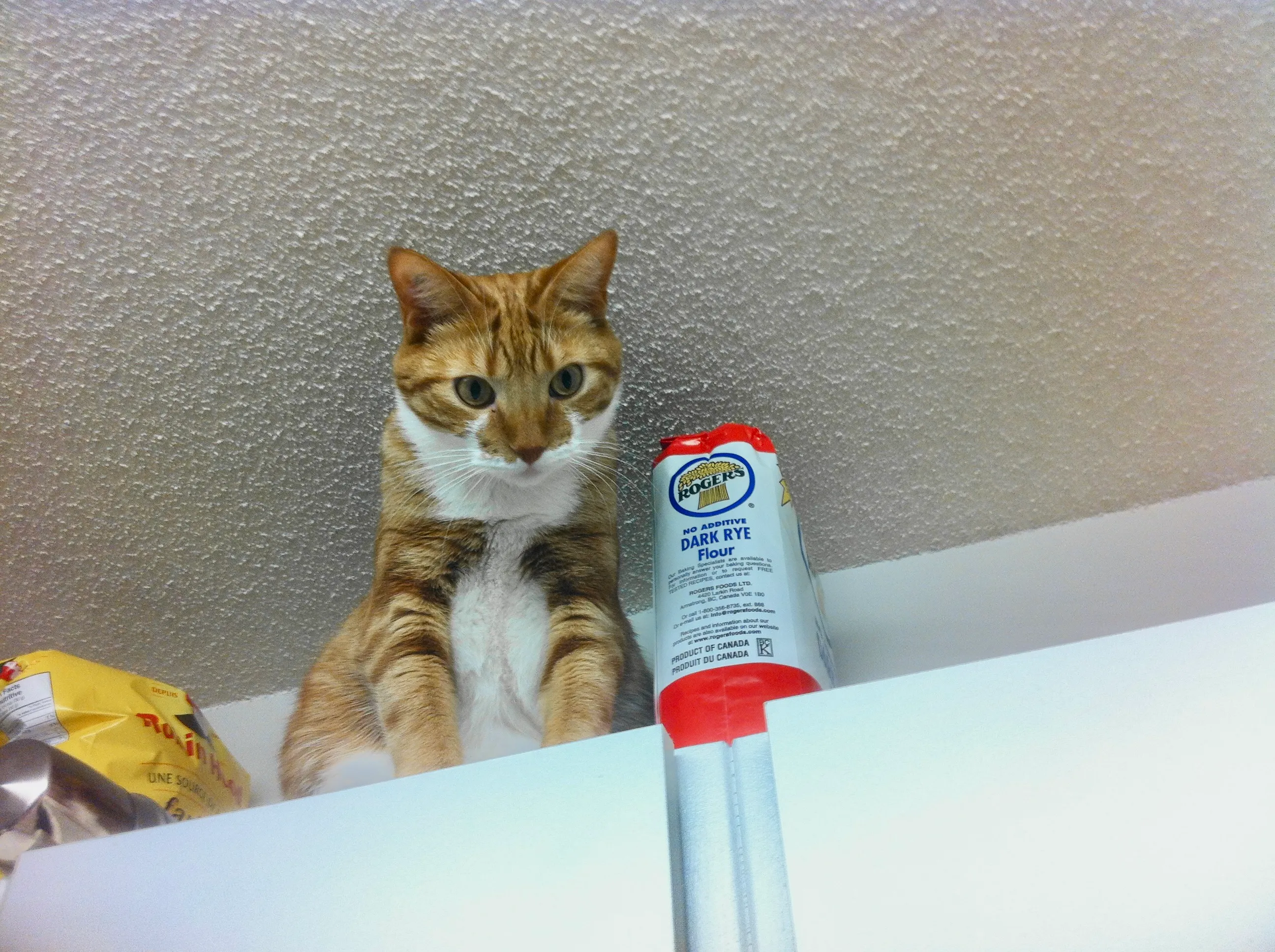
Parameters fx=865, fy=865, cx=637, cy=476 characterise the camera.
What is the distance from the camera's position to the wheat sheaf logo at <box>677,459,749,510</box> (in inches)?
34.8

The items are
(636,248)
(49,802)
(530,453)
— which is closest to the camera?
(49,802)

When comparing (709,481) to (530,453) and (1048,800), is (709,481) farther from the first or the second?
(1048,800)

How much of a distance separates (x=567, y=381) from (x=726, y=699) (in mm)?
375

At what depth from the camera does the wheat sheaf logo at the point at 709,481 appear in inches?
34.8

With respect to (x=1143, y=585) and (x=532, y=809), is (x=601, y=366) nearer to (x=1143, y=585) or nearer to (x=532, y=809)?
(x=532, y=809)

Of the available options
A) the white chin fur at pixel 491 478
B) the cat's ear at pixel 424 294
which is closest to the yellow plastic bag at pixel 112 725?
the white chin fur at pixel 491 478

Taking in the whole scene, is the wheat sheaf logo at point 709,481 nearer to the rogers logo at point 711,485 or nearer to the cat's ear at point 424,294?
the rogers logo at point 711,485

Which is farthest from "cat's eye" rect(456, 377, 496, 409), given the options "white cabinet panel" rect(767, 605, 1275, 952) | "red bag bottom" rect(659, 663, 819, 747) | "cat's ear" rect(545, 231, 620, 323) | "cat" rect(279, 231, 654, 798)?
"white cabinet panel" rect(767, 605, 1275, 952)

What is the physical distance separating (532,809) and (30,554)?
0.93 meters

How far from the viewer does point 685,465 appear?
0.92 meters

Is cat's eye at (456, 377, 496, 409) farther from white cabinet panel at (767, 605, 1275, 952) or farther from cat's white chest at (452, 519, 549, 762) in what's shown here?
white cabinet panel at (767, 605, 1275, 952)

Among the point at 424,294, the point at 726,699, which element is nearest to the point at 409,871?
the point at 726,699

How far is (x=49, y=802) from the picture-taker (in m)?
0.75

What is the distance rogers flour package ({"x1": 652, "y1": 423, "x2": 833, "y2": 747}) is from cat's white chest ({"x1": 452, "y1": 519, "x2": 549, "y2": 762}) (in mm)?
137
